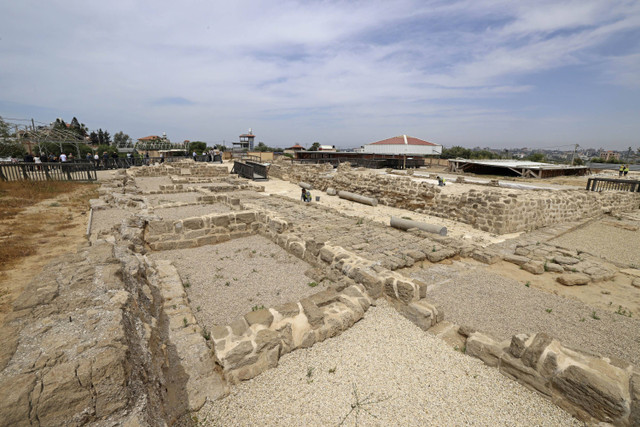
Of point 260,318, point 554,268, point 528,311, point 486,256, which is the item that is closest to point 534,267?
point 554,268

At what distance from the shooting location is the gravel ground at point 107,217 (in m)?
9.35

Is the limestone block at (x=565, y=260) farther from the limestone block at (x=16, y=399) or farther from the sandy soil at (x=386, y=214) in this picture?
the limestone block at (x=16, y=399)

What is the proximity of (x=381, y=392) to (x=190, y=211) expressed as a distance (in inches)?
427

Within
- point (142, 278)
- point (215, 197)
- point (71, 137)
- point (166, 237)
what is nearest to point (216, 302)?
point (142, 278)

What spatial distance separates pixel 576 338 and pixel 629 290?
3.20 metres

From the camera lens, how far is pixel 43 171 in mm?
18484

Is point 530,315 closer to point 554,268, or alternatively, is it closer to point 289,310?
point 554,268

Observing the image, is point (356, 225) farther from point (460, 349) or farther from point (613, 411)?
point (613, 411)

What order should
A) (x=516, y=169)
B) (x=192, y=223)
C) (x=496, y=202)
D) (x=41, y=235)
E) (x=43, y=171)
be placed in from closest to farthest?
(x=41, y=235) < (x=192, y=223) < (x=496, y=202) < (x=43, y=171) < (x=516, y=169)

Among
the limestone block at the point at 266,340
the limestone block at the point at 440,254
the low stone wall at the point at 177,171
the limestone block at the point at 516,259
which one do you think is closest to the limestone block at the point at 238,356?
the limestone block at the point at 266,340

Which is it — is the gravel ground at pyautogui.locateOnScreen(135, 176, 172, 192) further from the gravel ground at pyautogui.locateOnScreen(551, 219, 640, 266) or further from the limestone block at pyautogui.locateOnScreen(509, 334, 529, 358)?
the gravel ground at pyautogui.locateOnScreen(551, 219, 640, 266)

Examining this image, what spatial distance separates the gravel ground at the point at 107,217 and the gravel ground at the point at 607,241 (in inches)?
595

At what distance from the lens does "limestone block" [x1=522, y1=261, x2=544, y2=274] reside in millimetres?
6761

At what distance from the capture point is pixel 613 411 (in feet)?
9.20
